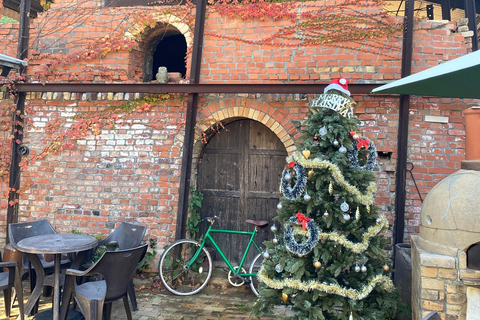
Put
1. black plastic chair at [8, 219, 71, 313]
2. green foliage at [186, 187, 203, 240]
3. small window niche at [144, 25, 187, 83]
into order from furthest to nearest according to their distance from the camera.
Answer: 1. small window niche at [144, 25, 187, 83]
2. green foliage at [186, 187, 203, 240]
3. black plastic chair at [8, 219, 71, 313]

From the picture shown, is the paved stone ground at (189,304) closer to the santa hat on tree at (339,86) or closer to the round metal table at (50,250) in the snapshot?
the round metal table at (50,250)

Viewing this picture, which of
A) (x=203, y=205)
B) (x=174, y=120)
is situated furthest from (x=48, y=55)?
(x=203, y=205)

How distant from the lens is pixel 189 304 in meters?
4.57

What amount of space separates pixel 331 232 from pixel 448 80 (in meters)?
1.69

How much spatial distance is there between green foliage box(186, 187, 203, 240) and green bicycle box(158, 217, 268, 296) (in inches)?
7.4

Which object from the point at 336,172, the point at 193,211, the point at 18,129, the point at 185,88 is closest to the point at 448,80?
the point at 336,172

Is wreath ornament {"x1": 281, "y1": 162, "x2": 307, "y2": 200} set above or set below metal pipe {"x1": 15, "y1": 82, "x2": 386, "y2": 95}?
below

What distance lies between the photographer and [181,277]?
5.16 meters

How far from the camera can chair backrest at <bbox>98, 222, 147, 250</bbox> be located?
13.9 ft

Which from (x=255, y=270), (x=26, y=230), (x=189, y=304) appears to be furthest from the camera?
(x=255, y=270)

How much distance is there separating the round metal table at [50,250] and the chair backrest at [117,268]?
0.43 metres

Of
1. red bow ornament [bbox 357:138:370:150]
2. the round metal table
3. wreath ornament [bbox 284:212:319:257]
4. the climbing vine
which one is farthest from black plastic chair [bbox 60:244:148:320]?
the climbing vine

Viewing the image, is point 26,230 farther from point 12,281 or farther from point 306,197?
point 306,197

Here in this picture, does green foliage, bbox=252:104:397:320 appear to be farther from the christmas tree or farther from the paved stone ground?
the paved stone ground
